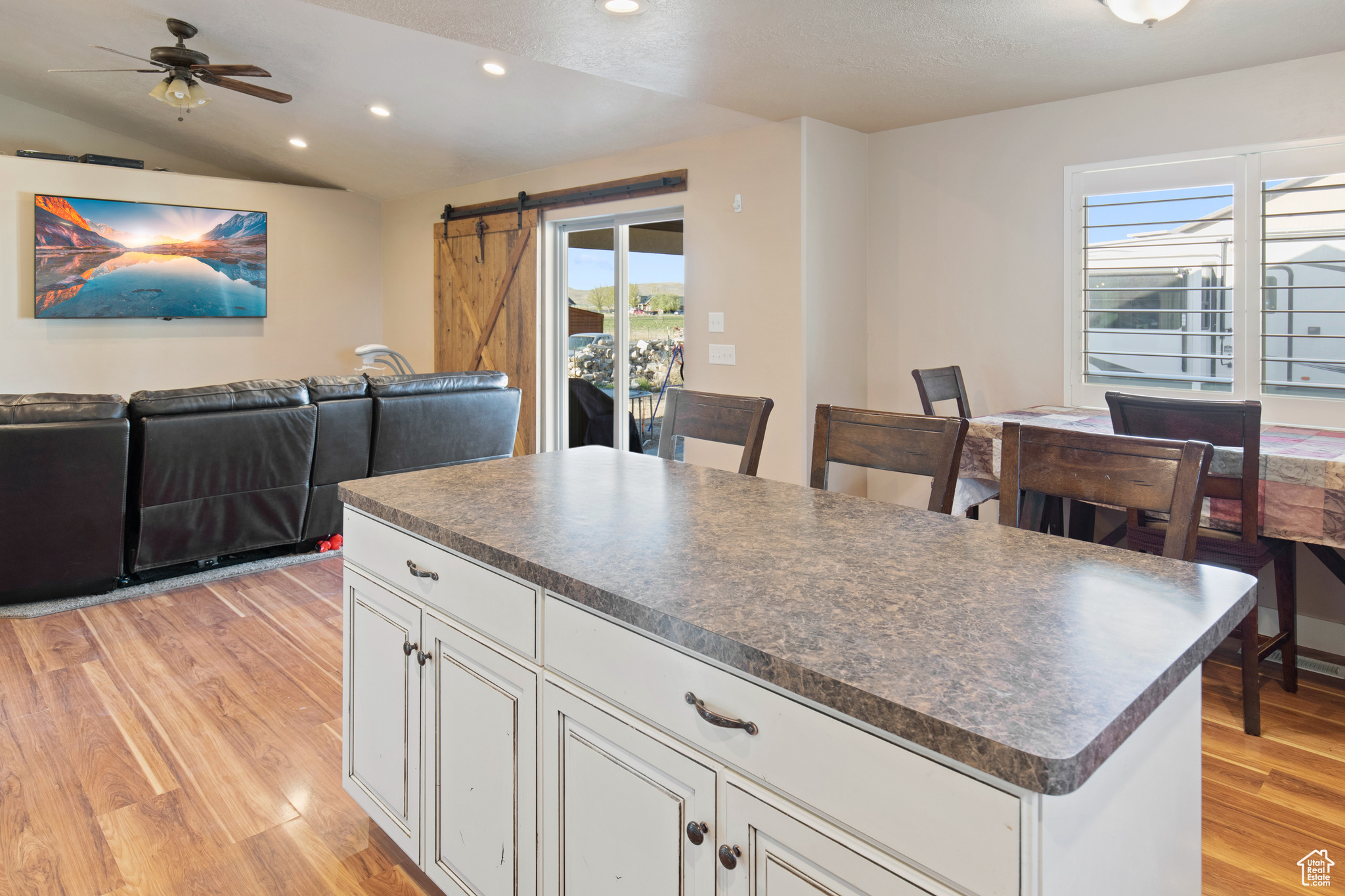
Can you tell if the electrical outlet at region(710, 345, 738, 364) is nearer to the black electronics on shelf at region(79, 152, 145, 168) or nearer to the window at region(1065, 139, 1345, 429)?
the window at region(1065, 139, 1345, 429)

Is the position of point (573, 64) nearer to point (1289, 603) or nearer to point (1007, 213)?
point (1007, 213)

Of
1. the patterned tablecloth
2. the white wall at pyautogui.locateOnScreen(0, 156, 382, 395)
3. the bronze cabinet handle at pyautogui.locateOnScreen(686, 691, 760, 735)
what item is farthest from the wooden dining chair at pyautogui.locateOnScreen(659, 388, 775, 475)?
the white wall at pyautogui.locateOnScreen(0, 156, 382, 395)

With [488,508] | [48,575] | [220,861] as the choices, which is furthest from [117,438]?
[488,508]

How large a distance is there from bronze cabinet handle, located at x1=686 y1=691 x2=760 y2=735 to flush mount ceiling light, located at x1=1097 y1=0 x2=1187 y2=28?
2839 mm

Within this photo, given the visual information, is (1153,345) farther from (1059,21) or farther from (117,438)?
(117,438)

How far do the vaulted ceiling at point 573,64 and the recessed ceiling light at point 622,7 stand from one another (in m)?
0.04

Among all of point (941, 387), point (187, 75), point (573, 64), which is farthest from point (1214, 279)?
point (187, 75)

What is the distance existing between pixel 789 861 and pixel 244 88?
17.2ft

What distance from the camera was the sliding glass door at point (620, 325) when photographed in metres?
5.46

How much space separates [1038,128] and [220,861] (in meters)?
4.42

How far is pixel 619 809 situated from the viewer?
1.18 metres

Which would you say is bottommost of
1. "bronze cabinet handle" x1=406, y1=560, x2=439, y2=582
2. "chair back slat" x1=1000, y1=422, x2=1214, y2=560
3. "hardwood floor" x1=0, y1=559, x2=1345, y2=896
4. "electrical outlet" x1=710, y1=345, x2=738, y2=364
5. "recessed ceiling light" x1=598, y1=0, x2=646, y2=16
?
"hardwood floor" x1=0, y1=559, x2=1345, y2=896

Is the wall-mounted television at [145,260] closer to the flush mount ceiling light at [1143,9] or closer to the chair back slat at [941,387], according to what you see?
the chair back slat at [941,387]

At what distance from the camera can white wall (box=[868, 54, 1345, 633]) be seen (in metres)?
3.31
